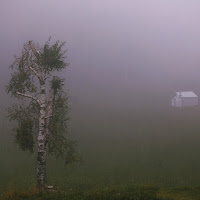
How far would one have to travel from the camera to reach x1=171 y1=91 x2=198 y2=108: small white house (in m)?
84.5

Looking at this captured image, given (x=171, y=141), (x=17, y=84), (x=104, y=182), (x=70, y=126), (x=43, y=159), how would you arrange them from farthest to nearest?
(x=70, y=126), (x=171, y=141), (x=104, y=182), (x=17, y=84), (x=43, y=159)

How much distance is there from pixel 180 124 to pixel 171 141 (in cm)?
1104

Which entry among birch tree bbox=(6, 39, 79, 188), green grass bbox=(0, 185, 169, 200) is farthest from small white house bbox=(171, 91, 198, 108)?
green grass bbox=(0, 185, 169, 200)

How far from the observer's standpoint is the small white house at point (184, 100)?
277 feet

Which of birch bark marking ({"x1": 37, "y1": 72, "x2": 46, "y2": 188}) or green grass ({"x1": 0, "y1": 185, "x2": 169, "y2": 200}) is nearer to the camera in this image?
green grass ({"x1": 0, "y1": 185, "x2": 169, "y2": 200})

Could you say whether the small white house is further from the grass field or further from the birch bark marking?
the birch bark marking

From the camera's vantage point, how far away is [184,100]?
84.9 m

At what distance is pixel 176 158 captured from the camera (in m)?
51.1

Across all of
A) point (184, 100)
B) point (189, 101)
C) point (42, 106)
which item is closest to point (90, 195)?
point (42, 106)

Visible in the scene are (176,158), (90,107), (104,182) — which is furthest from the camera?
(90,107)

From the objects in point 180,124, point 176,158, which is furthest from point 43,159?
point 180,124

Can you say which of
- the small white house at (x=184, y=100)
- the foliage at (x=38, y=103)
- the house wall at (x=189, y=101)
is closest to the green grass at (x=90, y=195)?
the foliage at (x=38, y=103)

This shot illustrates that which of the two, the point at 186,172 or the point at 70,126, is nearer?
the point at 186,172

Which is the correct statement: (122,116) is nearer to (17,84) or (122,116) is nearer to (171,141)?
(171,141)
